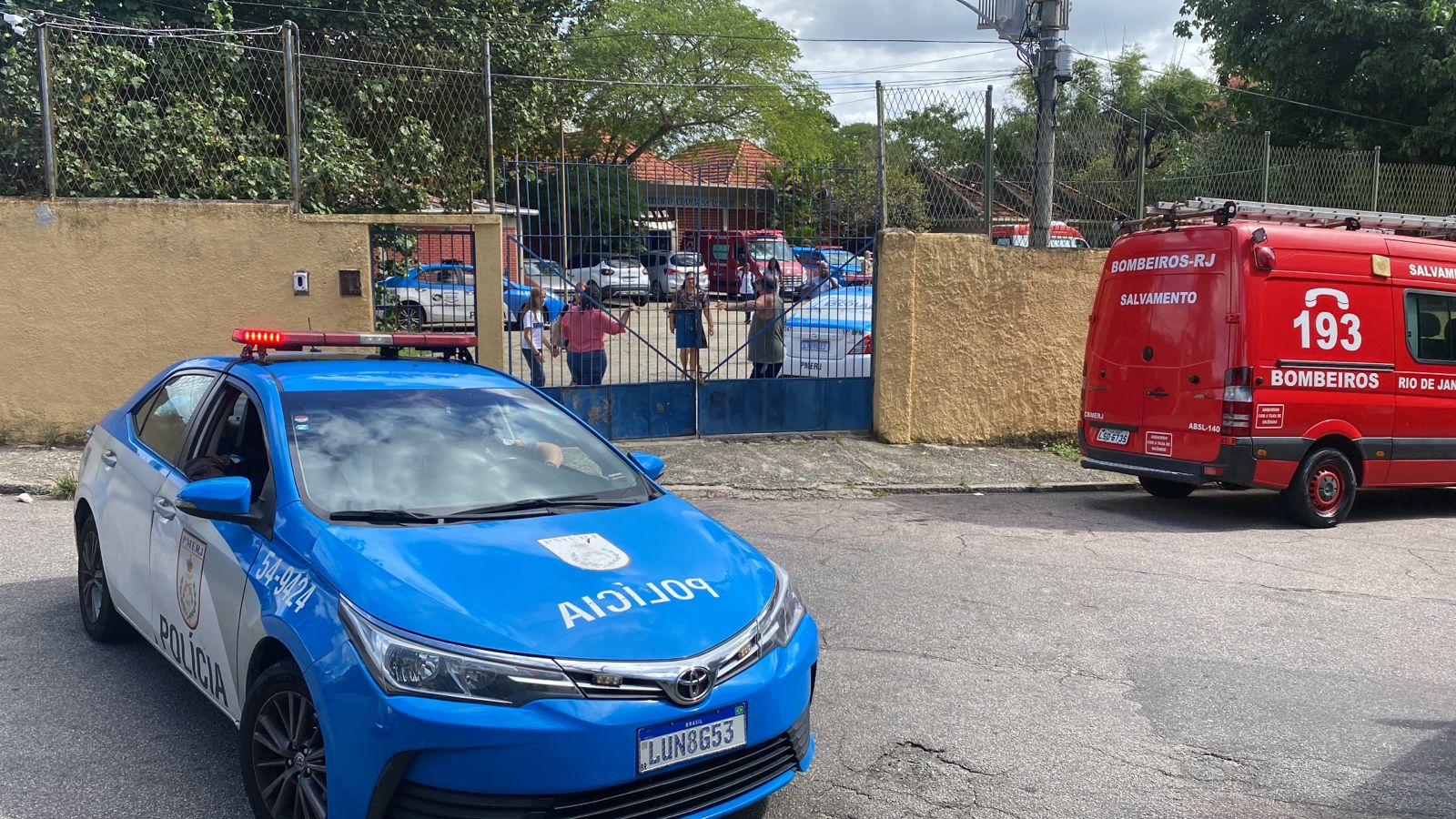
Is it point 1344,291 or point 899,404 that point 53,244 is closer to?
point 899,404

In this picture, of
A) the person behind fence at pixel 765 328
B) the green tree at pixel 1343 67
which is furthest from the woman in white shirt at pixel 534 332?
the green tree at pixel 1343 67

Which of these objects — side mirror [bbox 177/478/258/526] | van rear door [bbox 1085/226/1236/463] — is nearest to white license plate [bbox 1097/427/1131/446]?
van rear door [bbox 1085/226/1236/463]

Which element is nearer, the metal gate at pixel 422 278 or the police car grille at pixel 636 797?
the police car grille at pixel 636 797

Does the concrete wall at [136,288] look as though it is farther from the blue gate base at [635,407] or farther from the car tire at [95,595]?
the car tire at [95,595]

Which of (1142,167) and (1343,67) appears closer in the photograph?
(1142,167)

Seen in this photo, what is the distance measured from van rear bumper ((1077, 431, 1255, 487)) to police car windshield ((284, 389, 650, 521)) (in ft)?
18.9

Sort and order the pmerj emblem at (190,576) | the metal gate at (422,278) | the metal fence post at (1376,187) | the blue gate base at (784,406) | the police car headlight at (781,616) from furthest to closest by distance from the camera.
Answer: the metal fence post at (1376,187), the blue gate base at (784,406), the metal gate at (422,278), the pmerj emblem at (190,576), the police car headlight at (781,616)

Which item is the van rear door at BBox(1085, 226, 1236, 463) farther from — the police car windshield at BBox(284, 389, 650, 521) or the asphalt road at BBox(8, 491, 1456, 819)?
the police car windshield at BBox(284, 389, 650, 521)

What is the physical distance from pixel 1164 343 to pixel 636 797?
281 inches

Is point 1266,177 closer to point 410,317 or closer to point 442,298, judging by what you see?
point 442,298

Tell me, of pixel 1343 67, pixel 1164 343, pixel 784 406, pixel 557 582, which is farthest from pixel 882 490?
pixel 1343 67

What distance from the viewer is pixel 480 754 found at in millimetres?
2887

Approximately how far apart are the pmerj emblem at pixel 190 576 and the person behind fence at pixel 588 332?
6840 millimetres

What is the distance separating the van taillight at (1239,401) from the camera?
839 cm
